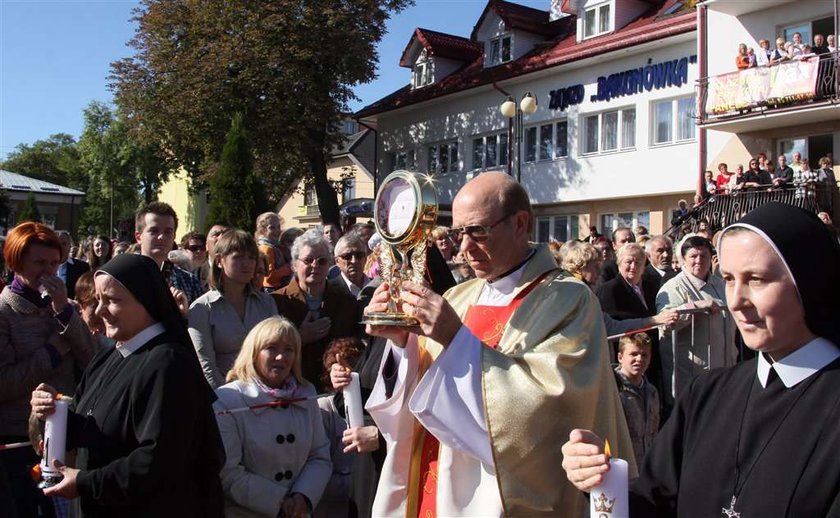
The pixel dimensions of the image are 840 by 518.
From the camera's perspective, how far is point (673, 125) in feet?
81.3

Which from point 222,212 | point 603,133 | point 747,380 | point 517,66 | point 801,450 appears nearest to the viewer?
point 801,450

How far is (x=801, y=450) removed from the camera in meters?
2.33

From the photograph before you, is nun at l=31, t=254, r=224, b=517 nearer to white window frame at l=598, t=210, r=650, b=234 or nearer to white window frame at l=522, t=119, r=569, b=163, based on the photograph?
white window frame at l=598, t=210, r=650, b=234

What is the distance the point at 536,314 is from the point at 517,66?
90.1 ft

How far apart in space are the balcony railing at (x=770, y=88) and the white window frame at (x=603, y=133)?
3.44m

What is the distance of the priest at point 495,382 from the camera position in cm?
327

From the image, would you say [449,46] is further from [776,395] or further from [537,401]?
[776,395]

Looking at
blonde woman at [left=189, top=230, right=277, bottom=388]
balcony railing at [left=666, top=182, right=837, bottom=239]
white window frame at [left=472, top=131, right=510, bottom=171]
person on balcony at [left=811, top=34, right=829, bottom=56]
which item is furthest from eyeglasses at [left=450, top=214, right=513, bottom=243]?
white window frame at [left=472, top=131, right=510, bottom=171]

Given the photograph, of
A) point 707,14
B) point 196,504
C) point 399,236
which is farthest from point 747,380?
point 707,14

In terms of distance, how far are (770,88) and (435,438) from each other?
19.6 meters

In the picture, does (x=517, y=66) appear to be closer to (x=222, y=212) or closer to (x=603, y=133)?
(x=603, y=133)

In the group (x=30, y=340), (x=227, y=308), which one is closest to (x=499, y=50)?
(x=227, y=308)

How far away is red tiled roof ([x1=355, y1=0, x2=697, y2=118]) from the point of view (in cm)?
2498

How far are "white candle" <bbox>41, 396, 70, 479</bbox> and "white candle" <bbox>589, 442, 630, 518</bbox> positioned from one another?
218 centimetres
